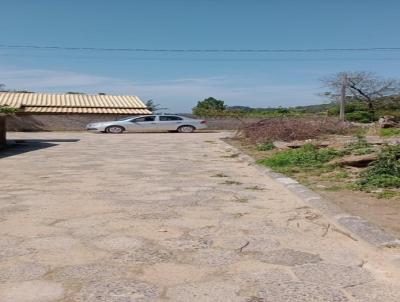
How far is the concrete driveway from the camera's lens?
3016 mm

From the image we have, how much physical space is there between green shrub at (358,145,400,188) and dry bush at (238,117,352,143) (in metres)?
8.54

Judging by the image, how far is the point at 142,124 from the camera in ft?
92.8

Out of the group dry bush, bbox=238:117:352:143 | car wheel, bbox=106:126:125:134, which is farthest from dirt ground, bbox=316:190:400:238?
car wheel, bbox=106:126:125:134

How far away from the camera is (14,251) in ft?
12.3

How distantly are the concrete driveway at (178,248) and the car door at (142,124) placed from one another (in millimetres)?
21318

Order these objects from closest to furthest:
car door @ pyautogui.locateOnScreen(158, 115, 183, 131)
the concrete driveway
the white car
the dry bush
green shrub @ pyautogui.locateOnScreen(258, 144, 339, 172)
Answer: the concrete driveway → green shrub @ pyautogui.locateOnScreen(258, 144, 339, 172) → the dry bush → the white car → car door @ pyautogui.locateOnScreen(158, 115, 183, 131)

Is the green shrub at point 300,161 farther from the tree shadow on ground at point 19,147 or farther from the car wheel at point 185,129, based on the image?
the car wheel at point 185,129

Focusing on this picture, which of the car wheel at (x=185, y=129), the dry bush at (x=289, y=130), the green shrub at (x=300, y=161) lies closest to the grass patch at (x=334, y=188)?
the green shrub at (x=300, y=161)

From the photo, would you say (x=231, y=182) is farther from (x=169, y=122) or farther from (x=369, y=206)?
(x=169, y=122)

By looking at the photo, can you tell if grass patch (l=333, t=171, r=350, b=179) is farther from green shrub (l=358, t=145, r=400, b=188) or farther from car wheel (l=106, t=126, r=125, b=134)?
car wheel (l=106, t=126, r=125, b=134)

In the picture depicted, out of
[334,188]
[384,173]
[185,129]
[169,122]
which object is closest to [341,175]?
[384,173]

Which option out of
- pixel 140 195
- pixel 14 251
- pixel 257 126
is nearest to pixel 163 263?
pixel 14 251

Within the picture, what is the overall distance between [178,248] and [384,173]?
4.38 m

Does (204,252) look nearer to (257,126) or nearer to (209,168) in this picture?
(209,168)
